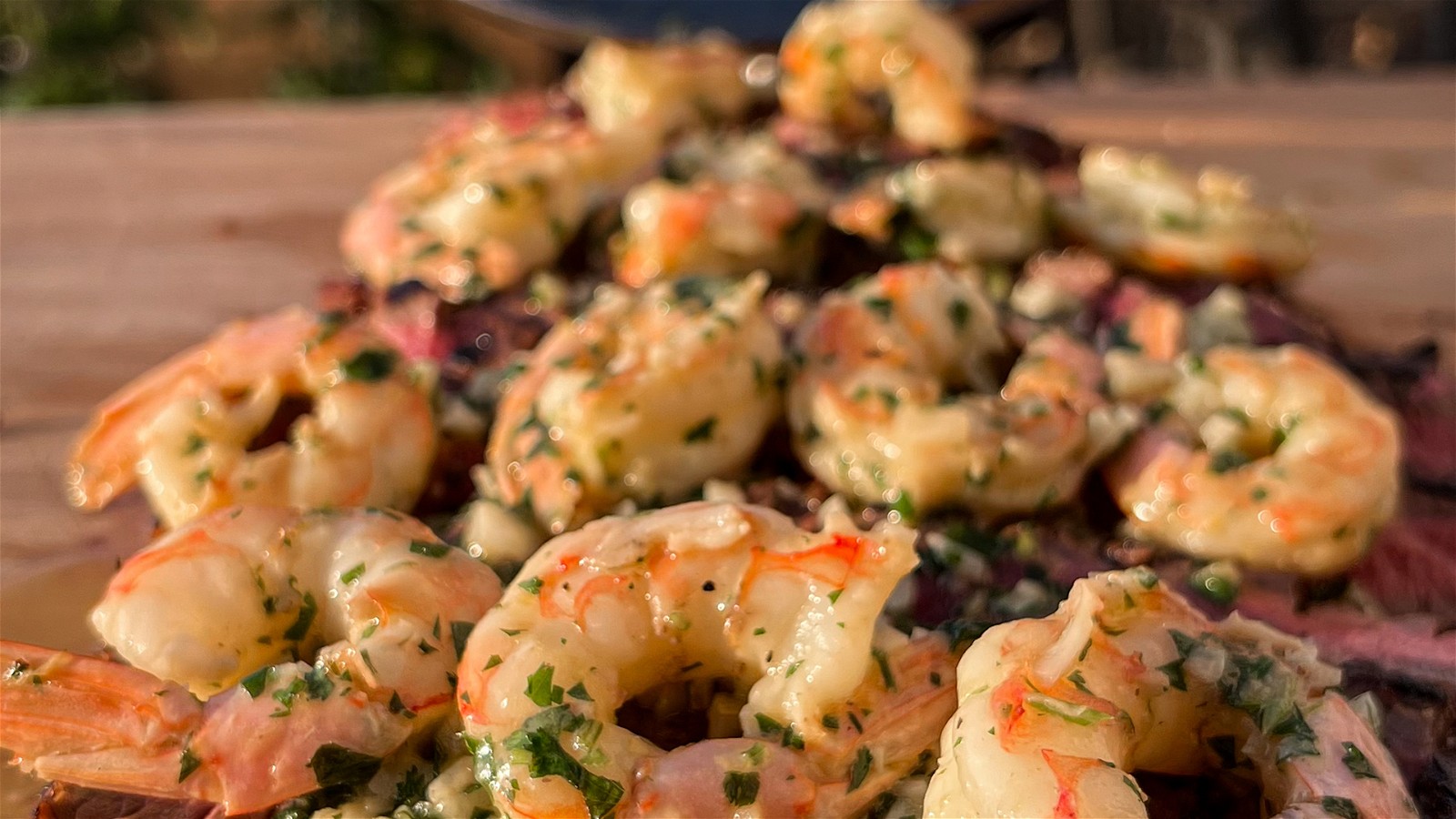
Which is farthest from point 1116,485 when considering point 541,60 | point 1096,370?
point 541,60

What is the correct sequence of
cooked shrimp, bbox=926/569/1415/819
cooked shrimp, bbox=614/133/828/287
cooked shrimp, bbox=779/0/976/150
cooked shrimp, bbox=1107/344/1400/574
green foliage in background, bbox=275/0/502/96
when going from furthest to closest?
green foliage in background, bbox=275/0/502/96
cooked shrimp, bbox=779/0/976/150
cooked shrimp, bbox=614/133/828/287
cooked shrimp, bbox=1107/344/1400/574
cooked shrimp, bbox=926/569/1415/819

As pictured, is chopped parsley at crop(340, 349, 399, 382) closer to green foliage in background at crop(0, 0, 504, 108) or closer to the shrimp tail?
the shrimp tail

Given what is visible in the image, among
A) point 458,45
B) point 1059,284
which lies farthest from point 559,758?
point 458,45

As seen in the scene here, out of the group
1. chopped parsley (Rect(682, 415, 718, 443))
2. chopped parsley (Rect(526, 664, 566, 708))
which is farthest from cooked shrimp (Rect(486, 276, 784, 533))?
chopped parsley (Rect(526, 664, 566, 708))

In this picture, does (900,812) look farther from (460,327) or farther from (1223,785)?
(460,327)

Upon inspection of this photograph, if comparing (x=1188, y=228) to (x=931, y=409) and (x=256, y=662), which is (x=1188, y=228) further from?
(x=256, y=662)

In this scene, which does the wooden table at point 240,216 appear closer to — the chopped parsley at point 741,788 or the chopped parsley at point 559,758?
the chopped parsley at point 559,758

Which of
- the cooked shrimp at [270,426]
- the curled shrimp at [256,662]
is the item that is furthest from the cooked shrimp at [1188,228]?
the curled shrimp at [256,662]
